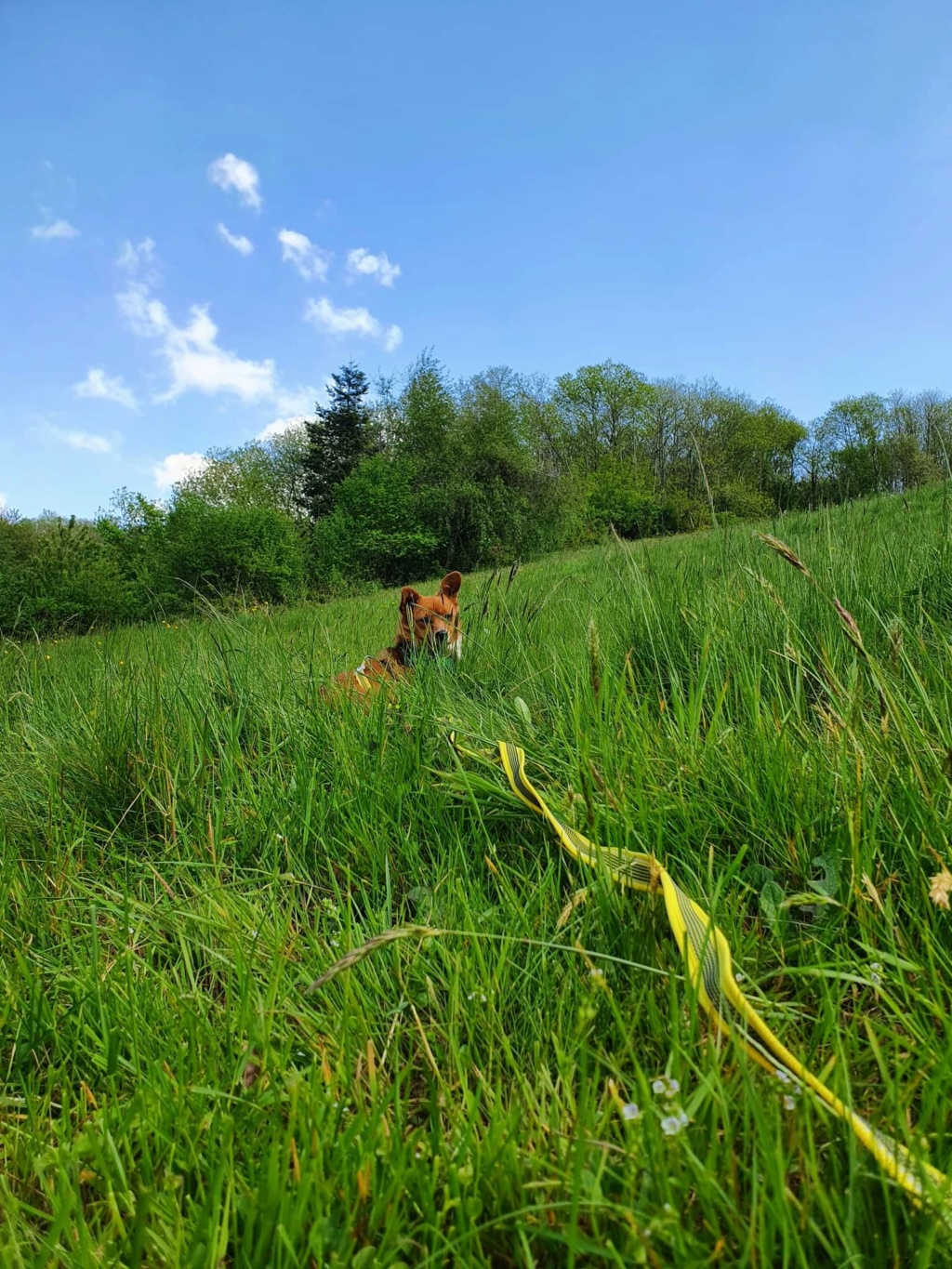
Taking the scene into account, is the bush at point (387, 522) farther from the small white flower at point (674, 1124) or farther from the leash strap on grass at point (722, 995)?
the small white flower at point (674, 1124)

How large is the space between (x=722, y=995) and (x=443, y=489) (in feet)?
96.7

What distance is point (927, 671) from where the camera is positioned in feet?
4.96

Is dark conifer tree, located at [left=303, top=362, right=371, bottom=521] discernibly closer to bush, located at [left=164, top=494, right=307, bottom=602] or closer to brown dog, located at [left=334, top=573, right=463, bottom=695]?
bush, located at [left=164, top=494, right=307, bottom=602]

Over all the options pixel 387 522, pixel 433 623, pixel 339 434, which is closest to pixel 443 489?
Answer: pixel 387 522

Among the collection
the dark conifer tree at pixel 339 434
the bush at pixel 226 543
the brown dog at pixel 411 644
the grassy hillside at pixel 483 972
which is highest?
the dark conifer tree at pixel 339 434

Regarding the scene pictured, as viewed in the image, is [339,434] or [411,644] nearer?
[411,644]

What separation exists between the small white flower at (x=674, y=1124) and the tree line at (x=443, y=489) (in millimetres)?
1621

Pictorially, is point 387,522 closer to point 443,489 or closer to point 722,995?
point 443,489

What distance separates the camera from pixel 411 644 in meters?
2.77

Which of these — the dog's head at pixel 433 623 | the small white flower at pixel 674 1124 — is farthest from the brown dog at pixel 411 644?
the small white flower at pixel 674 1124

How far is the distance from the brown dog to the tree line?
2.16 ft

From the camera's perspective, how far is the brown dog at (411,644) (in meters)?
2.37

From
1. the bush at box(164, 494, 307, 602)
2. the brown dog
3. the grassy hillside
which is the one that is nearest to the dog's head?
the brown dog

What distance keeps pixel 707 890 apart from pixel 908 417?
10191 millimetres
